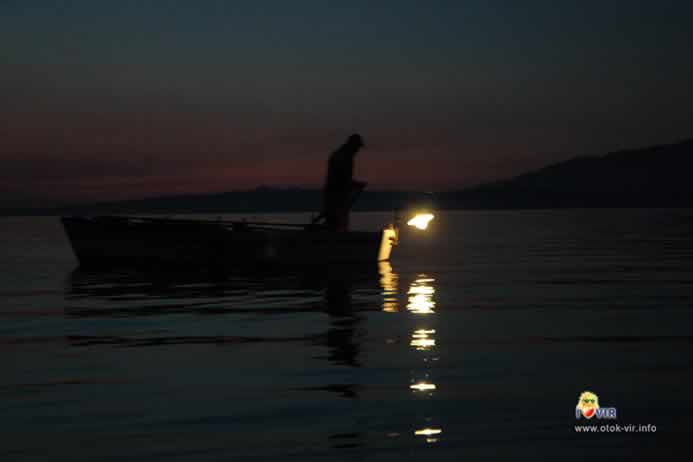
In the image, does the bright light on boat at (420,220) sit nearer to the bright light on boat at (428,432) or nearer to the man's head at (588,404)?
the man's head at (588,404)

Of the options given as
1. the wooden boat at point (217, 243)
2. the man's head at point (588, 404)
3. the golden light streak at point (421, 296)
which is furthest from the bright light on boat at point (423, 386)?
the wooden boat at point (217, 243)

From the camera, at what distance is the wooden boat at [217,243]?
35041mm

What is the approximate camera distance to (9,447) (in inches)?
330

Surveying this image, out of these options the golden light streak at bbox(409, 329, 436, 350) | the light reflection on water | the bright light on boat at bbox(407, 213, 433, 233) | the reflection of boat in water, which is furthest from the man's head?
the bright light on boat at bbox(407, 213, 433, 233)

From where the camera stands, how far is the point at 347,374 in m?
12.1

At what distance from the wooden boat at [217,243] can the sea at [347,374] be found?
29.8ft

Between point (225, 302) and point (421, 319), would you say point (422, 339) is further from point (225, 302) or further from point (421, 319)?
point (225, 302)

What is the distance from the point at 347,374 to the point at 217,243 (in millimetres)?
24325

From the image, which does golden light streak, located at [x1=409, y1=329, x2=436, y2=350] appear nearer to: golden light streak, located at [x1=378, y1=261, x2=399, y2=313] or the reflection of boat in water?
the reflection of boat in water

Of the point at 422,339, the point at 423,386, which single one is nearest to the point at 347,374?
the point at 423,386

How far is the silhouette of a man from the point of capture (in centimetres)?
3497

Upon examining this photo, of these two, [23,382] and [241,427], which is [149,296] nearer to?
[23,382]

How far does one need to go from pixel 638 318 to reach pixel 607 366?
20.9 feet

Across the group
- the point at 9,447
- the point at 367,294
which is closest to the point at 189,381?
the point at 9,447
